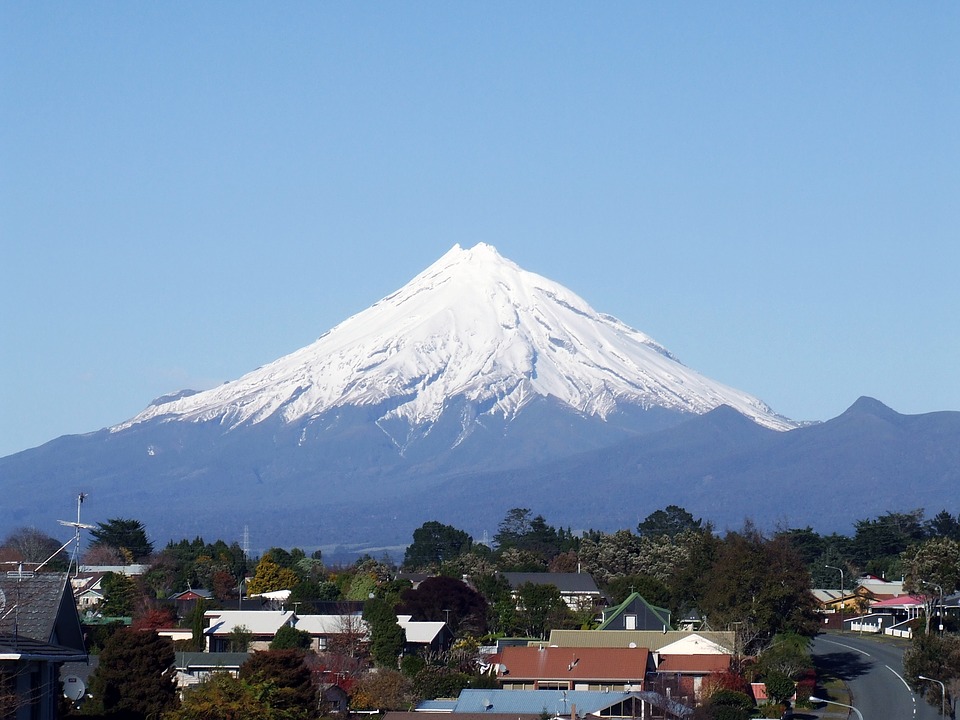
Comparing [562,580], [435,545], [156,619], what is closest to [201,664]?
[156,619]

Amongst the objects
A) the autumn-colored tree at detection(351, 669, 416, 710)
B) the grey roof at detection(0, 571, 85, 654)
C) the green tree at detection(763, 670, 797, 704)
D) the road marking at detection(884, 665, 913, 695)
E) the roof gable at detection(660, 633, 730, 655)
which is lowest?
the road marking at detection(884, 665, 913, 695)

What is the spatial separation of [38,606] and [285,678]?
21.4 meters

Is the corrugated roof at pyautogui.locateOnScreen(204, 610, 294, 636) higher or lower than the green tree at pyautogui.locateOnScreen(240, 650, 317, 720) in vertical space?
higher

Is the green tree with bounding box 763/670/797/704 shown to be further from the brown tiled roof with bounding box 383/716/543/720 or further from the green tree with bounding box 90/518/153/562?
the green tree with bounding box 90/518/153/562

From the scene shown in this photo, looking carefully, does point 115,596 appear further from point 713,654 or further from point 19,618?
point 19,618

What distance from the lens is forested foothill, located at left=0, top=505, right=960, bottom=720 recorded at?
39.1 metres

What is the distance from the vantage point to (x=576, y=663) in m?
56.4

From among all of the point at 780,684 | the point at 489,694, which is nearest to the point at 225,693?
the point at 489,694

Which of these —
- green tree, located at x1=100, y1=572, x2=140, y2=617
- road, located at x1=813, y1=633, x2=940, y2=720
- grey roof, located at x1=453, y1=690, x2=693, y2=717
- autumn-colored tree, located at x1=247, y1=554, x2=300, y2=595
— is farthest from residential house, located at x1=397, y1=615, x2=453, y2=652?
autumn-colored tree, located at x1=247, y1=554, x2=300, y2=595

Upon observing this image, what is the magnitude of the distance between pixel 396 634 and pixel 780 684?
15.6m

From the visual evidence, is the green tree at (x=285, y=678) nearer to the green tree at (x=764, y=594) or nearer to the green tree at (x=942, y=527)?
the green tree at (x=764, y=594)

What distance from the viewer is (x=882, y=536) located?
131500mm

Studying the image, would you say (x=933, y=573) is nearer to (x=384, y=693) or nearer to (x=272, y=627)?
(x=272, y=627)

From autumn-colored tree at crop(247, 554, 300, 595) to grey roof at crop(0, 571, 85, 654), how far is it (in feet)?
262
